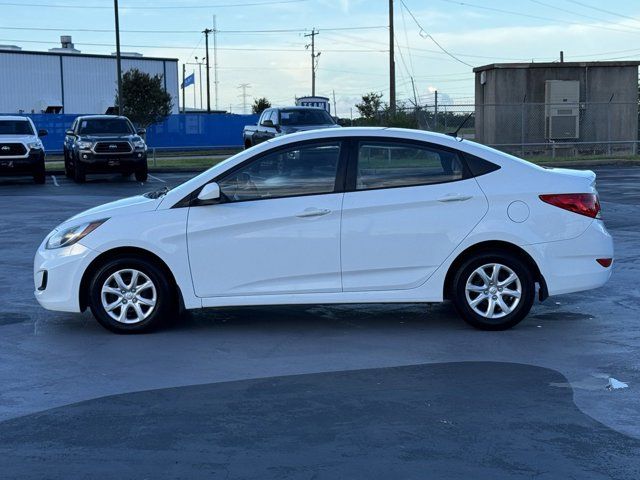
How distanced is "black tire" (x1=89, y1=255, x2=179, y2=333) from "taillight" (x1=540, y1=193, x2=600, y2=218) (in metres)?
3.16

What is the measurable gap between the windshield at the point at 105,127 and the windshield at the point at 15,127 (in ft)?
4.75

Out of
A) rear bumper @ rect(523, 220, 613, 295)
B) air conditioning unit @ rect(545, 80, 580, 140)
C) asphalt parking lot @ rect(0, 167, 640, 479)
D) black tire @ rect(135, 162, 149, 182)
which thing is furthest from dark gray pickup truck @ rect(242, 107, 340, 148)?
rear bumper @ rect(523, 220, 613, 295)

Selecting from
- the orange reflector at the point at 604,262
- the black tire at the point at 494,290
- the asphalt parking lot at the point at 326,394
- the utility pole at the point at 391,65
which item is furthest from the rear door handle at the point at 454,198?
the utility pole at the point at 391,65

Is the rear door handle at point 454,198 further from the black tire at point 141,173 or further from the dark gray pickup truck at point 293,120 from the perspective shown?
the black tire at point 141,173

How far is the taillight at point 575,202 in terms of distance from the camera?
7785mm

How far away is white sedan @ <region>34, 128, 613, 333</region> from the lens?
304 inches

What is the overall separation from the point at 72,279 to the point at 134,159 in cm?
1917

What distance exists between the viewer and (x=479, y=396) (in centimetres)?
593

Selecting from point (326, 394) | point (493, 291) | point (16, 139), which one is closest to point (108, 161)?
point (16, 139)

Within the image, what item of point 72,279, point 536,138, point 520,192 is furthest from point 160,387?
point 536,138

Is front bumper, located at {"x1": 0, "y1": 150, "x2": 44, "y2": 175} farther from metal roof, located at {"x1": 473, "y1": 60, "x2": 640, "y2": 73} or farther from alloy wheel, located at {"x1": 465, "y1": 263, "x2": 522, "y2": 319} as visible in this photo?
alloy wheel, located at {"x1": 465, "y1": 263, "x2": 522, "y2": 319}

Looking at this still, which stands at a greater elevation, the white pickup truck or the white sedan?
the white pickup truck

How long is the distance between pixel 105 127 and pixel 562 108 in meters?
15.9

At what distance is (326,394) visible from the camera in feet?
19.8
